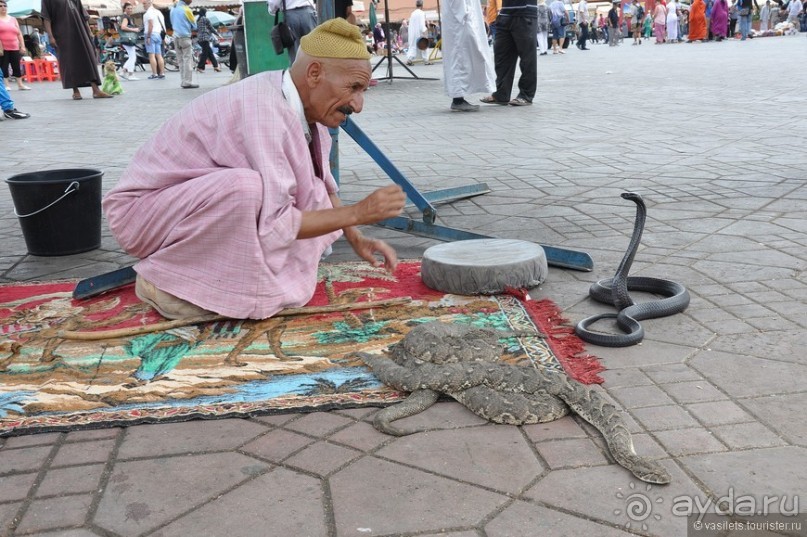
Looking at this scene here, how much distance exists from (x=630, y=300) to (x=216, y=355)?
1615mm

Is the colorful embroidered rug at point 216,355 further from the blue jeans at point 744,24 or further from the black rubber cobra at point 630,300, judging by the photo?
the blue jeans at point 744,24

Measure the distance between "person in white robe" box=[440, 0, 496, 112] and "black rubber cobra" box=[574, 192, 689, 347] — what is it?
6.58 m

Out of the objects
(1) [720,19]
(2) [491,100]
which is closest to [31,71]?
(2) [491,100]

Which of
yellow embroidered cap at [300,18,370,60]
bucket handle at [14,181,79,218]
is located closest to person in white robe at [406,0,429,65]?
bucket handle at [14,181,79,218]

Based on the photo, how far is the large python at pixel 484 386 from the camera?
2.34 meters

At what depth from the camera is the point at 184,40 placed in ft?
52.8

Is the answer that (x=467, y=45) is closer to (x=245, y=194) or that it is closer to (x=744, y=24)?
(x=245, y=194)

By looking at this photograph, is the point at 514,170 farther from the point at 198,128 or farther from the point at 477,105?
the point at 477,105

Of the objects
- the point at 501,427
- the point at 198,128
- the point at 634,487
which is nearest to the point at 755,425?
the point at 634,487

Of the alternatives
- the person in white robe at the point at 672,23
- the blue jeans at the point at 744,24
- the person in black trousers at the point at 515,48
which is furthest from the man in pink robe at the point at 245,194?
the blue jeans at the point at 744,24

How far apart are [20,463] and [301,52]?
1.78 m

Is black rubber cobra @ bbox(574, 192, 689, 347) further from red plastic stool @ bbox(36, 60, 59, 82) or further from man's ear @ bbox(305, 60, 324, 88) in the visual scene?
red plastic stool @ bbox(36, 60, 59, 82)

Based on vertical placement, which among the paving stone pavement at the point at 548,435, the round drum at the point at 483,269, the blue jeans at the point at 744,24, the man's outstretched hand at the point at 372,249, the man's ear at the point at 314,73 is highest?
the blue jeans at the point at 744,24

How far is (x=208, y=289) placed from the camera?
3.32 meters
